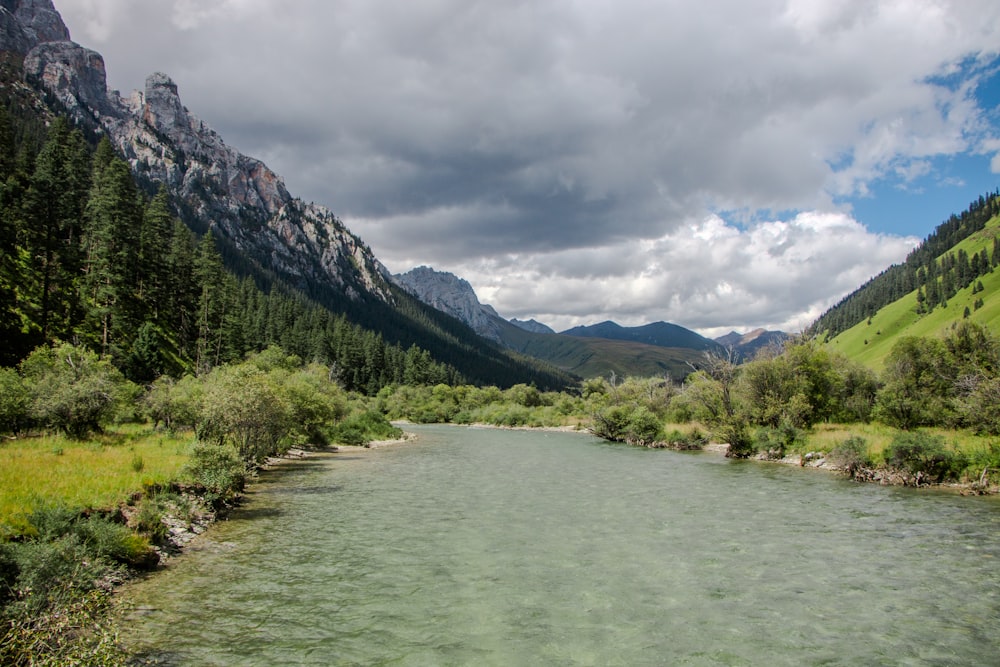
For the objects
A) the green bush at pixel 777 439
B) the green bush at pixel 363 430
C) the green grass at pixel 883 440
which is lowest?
the green bush at pixel 363 430

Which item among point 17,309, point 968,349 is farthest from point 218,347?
point 968,349

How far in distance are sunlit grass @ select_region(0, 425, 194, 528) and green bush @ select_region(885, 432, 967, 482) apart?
45.7m

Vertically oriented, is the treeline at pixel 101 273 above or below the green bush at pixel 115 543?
above

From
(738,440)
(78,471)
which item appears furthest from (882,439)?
(78,471)

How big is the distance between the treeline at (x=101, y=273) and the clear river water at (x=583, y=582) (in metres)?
39.0

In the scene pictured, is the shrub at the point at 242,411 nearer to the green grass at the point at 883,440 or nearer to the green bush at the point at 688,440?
the green grass at the point at 883,440

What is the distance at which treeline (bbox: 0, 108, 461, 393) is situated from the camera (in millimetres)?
58938

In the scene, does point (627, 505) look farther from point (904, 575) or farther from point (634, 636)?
point (634, 636)

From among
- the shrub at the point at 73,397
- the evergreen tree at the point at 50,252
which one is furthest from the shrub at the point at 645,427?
the evergreen tree at the point at 50,252

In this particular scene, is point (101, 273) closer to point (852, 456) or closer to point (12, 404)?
point (12, 404)

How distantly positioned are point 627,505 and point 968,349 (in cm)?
4792

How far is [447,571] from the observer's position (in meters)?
18.4

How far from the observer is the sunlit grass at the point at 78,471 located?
16.6 meters

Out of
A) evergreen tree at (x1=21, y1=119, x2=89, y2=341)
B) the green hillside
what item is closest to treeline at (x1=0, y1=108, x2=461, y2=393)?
evergreen tree at (x1=21, y1=119, x2=89, y2=341)
